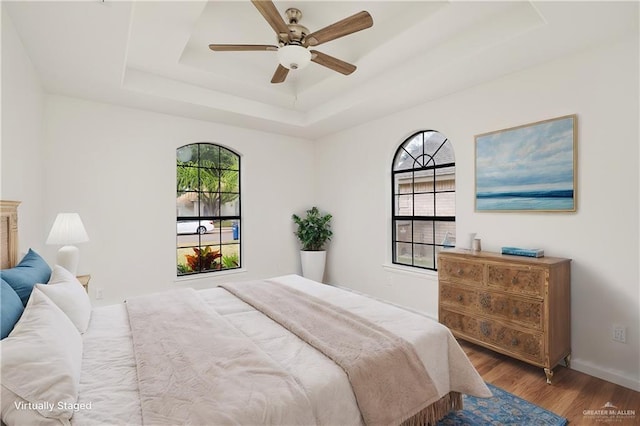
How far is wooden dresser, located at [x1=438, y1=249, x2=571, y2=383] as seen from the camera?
2.38 m

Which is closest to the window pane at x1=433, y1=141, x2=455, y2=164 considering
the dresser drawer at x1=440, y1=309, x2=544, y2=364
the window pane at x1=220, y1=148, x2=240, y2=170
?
the dresser drawer at x1=440, y1=309, x2=544, y2=364

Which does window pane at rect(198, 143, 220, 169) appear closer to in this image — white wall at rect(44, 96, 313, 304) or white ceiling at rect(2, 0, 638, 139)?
white wall at rect(44, 96, 313, 304)

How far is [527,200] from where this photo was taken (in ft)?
9.30

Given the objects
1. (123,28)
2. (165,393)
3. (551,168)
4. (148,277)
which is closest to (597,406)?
(551,168)

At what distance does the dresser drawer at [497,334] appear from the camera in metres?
2.42

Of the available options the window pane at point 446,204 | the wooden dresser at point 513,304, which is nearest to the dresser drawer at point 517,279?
the wooden dresser at point 513,304

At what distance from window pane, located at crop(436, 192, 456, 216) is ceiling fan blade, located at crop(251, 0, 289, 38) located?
2457 millimetres

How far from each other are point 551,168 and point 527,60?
95 centimetres

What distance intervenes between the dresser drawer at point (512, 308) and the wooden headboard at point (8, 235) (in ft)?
11.6

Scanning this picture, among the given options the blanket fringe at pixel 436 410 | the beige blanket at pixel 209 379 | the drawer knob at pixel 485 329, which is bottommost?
the blanket fringe at pixel 436 410

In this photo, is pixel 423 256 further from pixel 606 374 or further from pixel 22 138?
pixel 22 138

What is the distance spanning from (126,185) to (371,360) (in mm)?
3554

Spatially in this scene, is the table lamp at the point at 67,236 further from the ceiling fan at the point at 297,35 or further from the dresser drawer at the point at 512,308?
the dresser drawer at the point at 512,308

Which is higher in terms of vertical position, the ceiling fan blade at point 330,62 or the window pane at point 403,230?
the ceiling fan blade at point 330,62
